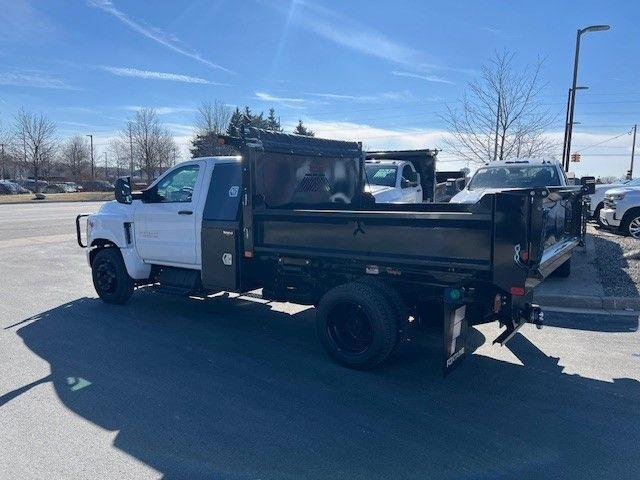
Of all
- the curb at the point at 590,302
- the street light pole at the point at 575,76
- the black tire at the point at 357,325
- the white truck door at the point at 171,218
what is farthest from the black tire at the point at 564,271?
the street light pole at the point at 575,76

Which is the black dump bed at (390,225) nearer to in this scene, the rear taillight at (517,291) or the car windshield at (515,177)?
the rear taillight at (517,291)

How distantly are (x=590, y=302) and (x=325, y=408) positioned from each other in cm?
504

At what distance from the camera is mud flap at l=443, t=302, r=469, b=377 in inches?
165

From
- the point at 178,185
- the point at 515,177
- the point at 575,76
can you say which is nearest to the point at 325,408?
the point at 178,185

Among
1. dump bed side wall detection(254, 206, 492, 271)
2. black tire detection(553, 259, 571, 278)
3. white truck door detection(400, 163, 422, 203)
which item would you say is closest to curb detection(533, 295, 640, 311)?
black tire detection(553, 259, 571, 278)

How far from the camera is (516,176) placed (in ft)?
35.4

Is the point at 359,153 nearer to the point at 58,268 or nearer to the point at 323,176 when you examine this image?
the point at 323,176

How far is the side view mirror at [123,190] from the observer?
6.84 metres

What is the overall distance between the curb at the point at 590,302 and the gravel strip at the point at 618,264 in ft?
0.62

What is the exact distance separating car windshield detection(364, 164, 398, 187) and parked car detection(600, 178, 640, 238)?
5921 millimetres

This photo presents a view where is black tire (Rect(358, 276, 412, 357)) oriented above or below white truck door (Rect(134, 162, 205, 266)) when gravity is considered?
below

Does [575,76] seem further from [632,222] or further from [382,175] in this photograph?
[382,175]

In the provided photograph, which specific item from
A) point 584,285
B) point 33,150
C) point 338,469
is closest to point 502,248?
point 338,469

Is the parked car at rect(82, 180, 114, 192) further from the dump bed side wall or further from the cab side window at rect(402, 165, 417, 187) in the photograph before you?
the dump bed side wall
